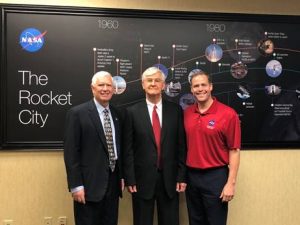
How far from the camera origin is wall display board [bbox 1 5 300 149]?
2.89m

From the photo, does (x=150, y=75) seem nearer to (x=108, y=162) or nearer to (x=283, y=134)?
(x=108, y=162)

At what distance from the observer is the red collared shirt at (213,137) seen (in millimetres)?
2514

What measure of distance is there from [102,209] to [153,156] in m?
0.52

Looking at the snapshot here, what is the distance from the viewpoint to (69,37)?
2.95 meters

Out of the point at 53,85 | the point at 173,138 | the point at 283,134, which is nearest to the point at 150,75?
the point at 173,138

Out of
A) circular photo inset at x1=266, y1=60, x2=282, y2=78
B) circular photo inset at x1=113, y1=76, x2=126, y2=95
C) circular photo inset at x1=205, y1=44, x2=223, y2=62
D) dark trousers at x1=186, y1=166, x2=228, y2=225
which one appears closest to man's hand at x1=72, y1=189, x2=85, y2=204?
dark trousers at x1=186, y1=166, x2=228, y2=225

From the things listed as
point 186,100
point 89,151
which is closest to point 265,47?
point 186,100

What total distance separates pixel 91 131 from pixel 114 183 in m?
0.41

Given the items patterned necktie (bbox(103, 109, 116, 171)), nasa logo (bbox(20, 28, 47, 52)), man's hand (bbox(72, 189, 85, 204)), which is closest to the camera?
man's hand (bbox(72, 189, 85, 204))

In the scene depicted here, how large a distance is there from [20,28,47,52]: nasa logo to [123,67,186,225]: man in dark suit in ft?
3.17

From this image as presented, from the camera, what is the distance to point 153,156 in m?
2.54

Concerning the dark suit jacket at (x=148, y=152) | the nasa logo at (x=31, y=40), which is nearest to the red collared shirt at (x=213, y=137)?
the dark suit jacket at (x=148, y=152)

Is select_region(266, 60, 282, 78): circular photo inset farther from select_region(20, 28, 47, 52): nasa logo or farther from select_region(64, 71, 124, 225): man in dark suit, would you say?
select_region(20, 28, 47, 52): nasa logo

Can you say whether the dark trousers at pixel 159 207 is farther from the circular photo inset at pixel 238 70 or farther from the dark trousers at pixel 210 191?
the circular photo inset at pixel 238 70
